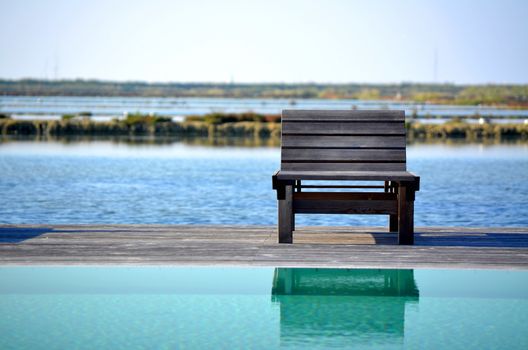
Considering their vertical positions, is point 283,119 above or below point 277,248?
above

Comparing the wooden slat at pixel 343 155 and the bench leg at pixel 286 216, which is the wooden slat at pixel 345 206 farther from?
the wooden slat at pixel 343 155

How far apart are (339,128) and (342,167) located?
349mm

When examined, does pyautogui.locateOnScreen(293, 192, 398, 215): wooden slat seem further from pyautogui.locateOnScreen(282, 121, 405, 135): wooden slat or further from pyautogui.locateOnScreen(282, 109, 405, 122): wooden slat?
pyautogui.locateOnScreen(282, 109, 405, 122): wooden slat

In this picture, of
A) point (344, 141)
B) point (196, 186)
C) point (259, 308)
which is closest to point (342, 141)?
point (344, 141)

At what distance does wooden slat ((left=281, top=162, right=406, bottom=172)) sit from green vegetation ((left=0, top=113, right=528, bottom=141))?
3083 cm

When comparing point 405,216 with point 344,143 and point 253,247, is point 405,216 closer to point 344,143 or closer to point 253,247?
point 344,143

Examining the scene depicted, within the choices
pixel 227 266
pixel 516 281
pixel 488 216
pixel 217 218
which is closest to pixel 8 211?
pixel 217 218

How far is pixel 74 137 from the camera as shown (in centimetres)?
3778

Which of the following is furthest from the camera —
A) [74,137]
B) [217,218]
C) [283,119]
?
[74,137]

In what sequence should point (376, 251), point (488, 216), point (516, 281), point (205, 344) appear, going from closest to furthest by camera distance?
point (205, 344) < point (516, 281) < point (376, 251) < point (488, 216)

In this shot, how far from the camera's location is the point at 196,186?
61.1ft

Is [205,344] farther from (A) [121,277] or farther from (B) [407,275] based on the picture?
(B) [407,275]

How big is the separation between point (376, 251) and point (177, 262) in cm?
160

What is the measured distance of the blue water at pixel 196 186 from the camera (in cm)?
1360
